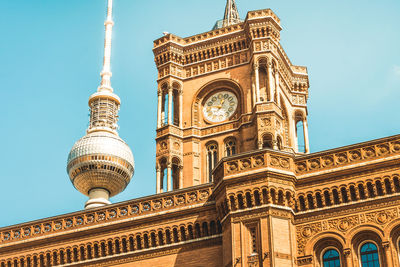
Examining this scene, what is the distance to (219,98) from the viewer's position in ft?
181

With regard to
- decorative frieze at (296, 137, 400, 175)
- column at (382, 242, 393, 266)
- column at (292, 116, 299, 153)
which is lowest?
column at (382, 242, 393, 266)

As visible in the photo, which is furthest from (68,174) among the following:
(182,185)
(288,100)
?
(288,100)

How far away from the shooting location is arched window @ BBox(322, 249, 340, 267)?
96.4ft

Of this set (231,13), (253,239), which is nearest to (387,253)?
(253,239)

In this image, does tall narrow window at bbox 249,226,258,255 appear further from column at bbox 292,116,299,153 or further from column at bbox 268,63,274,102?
column at bbox 292,116,299,153

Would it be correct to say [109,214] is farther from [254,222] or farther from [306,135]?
[306,135]

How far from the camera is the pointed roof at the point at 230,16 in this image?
220 ft

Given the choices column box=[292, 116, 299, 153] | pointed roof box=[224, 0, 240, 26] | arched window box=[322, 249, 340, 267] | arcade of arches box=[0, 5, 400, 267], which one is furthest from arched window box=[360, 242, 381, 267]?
pointed roof box=[224, 0, 240, 26]

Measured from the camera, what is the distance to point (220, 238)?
31672 mm

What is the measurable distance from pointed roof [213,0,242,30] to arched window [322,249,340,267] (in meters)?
39.5

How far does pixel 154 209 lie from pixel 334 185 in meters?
7.94

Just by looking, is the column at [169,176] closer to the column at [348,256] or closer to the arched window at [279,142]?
the arched window at [279,142]

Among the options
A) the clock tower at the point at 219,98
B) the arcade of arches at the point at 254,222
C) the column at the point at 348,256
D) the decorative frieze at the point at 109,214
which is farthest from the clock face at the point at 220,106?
the column at the point at 348,256

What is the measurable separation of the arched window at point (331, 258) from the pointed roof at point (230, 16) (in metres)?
39.5
